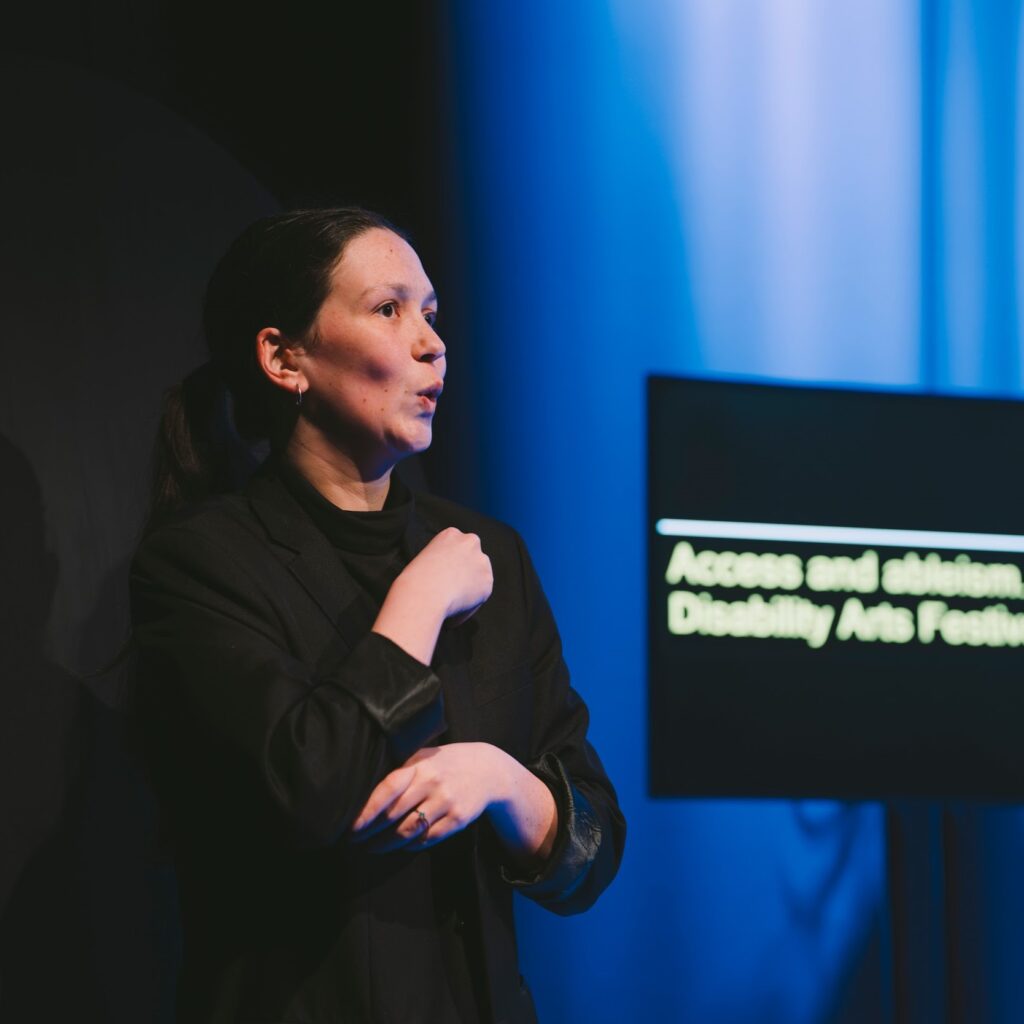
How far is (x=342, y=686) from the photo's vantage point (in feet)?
5.00

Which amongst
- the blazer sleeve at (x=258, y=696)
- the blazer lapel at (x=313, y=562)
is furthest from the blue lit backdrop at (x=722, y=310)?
the blazer sleeve at (x=258, y=696)

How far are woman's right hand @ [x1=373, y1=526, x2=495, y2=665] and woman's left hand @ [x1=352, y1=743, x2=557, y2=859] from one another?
4.9 inches

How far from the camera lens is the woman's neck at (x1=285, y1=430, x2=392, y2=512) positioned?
1.87m

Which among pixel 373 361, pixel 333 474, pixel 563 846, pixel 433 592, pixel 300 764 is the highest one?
pixel 373 361

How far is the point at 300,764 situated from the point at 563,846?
0.41m

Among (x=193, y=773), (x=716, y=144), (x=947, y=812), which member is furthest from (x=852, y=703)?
(x=193, y=773)

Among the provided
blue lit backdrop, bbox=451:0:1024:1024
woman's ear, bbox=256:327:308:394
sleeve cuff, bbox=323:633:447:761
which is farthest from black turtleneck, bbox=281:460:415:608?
blue lit backdrop, bbox=451:0:1024:1024

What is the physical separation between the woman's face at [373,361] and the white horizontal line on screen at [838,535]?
119cm

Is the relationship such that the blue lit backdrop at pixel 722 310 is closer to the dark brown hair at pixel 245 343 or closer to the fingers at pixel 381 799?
the dark brown hair at pixel 245 343

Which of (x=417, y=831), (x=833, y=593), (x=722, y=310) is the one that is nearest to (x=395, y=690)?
(x=417, y=831)

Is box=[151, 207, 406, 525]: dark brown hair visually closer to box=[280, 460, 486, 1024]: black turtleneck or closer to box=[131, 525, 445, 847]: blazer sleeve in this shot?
box=[280, 460, 486, 1024]: black turtleneck

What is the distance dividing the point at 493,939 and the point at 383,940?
154 millimetres

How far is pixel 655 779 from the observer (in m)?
2.88

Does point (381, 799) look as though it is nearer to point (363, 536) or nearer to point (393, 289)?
point (363, 536)
